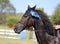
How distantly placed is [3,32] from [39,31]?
17573 millimetres

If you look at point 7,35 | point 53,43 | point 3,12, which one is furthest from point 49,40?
point 3,12

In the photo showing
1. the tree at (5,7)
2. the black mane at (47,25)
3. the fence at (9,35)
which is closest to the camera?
the black mane at (47,25)

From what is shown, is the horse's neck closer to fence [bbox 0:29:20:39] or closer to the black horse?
the black horse

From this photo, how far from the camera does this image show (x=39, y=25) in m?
7.01

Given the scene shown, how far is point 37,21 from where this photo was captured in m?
7.02

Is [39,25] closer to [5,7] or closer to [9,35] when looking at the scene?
[9,35]

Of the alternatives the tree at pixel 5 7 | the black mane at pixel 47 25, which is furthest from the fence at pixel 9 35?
the tree at pixel 5 7

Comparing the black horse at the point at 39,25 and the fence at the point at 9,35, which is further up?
the black horse at the point at 39,25

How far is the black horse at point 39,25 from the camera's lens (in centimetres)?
690

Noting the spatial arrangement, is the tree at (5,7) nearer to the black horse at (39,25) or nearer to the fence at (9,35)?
the fence at (9,35)

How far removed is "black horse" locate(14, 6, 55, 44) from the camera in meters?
6.90

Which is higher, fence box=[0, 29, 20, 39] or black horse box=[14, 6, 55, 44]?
A: black horse box=[14, 6, 55, 44]

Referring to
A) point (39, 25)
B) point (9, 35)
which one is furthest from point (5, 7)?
Result: point (39, 25)

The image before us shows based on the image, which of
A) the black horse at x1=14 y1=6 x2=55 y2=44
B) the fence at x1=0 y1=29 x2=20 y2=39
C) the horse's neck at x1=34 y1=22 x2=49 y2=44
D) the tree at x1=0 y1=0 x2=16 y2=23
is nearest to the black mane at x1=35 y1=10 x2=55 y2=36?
the black horse at x1=14 y1=6 x2=55 y2=44
